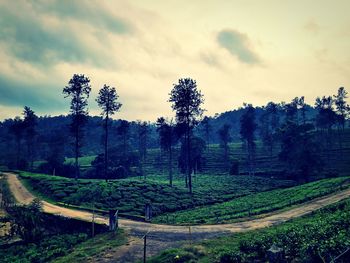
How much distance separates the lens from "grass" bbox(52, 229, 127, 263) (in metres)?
19.7

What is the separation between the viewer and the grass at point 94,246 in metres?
19.7

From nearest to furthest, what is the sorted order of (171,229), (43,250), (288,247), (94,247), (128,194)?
(288,247) < (94,247) < (43,250) < (171,229) < (128,194)

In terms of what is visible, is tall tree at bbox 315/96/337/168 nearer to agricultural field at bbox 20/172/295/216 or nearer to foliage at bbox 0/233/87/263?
agricultural field at bbox 20/172/295/216

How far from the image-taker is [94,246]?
21938mm

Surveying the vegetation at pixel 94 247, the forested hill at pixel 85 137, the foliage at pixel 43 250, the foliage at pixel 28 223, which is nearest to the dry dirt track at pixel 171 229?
the vegetation at pixel 94 247

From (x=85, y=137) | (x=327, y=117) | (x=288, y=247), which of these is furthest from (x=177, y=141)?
(x=85, y=137)

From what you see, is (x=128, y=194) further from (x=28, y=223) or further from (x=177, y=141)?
(x=177, y=141)

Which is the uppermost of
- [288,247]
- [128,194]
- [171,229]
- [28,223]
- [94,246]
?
[288,247]

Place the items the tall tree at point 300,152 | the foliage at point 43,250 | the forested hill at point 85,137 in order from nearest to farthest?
the foliage at point 43,250
the tall tree at point 300,152
the forested hill at point 85,137

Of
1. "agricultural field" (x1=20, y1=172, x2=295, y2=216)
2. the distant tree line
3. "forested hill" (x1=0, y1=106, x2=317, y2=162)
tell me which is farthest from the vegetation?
"forested hill" (x1=0, y1=106, x2=317, y2=162)

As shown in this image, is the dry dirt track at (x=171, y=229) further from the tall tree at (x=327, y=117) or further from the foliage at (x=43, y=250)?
the tall tree at (x=327, y=117)

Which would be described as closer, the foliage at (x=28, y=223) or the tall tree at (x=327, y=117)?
the foliage at (x=28, y=223)

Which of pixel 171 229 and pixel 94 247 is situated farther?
pixel 171 229

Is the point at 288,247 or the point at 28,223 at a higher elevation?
the point at 288,247
